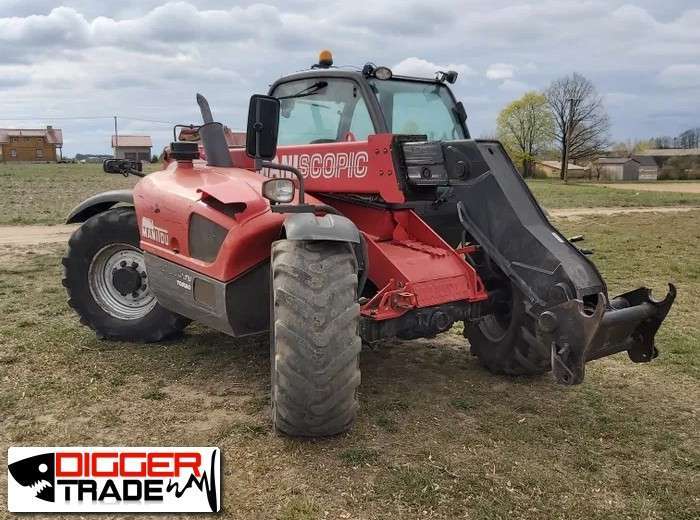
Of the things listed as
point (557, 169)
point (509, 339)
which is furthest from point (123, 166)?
point (557, 169)

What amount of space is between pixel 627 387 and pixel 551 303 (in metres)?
1.39

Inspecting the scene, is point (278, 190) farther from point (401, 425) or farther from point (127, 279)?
point (127, 279)

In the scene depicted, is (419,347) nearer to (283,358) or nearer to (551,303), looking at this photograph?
(551,303)

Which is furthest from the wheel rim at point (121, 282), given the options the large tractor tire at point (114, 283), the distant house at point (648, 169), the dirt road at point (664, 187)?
the distant house at point (648, 169)

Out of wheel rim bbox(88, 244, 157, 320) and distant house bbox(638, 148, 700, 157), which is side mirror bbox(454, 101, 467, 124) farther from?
distant house bbox(638, 148, 700, 157)

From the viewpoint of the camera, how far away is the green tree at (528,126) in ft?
205

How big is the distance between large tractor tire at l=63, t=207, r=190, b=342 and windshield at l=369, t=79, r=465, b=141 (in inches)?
90.1

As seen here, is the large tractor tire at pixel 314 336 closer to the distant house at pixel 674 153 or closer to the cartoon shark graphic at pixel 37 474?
the cartoon shark graphic at pixel 37 474

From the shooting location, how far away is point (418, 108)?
5402mm

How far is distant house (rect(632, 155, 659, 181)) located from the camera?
64.1 meters

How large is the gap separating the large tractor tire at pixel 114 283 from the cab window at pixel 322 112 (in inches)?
60.7

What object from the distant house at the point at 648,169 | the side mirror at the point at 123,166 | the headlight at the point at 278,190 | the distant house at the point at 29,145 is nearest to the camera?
the headlight at the point at 278,190

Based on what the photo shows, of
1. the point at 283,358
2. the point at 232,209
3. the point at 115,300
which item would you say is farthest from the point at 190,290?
the point at 115,300

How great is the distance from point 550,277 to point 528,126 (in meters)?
62.0
